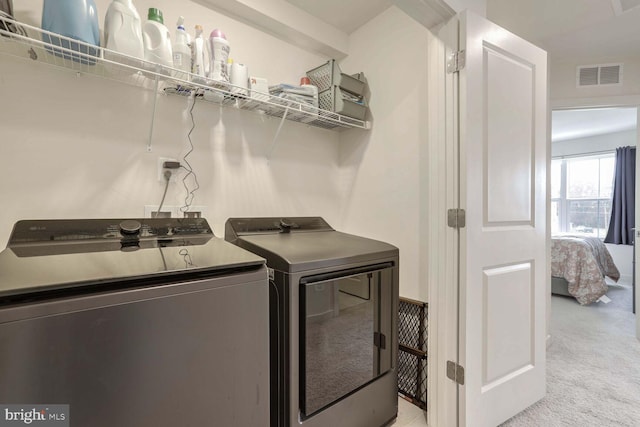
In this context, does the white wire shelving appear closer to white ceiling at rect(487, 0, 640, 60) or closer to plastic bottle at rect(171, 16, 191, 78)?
plastic bottle at rect(171, 16, 191, 78)

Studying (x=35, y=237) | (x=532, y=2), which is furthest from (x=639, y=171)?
(x=35, y=237)

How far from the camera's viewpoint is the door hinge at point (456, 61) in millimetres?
1398

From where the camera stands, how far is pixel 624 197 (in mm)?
4801

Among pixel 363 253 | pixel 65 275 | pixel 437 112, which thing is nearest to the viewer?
pixel 65 275

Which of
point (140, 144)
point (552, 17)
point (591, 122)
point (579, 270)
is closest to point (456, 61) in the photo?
point (552, 17)

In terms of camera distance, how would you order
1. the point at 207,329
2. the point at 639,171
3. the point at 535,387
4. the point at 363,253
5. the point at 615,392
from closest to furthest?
the point at 207,329
the point at 363,253
the point at 535,387
the point at 615,392
the point at 639,171

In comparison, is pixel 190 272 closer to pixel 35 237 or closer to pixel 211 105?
pixel 35 237

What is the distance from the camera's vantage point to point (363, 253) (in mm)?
1355

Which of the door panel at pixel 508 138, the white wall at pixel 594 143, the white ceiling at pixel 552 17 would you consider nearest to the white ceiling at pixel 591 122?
the white wall at pixel 594 143

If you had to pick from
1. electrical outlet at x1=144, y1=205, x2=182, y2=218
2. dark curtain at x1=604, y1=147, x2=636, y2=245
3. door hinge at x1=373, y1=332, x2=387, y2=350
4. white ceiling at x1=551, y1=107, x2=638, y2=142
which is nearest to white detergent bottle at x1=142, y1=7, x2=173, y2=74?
electrical outlet at x1=144, y1=205, x2=182, y2=218

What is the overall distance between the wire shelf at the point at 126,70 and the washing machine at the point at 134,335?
0.73 metres

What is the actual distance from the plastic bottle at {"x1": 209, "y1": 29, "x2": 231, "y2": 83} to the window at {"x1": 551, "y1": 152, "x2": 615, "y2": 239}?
6598 millimetres

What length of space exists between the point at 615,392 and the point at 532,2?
95.5 inches

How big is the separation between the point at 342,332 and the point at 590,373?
1.92m
